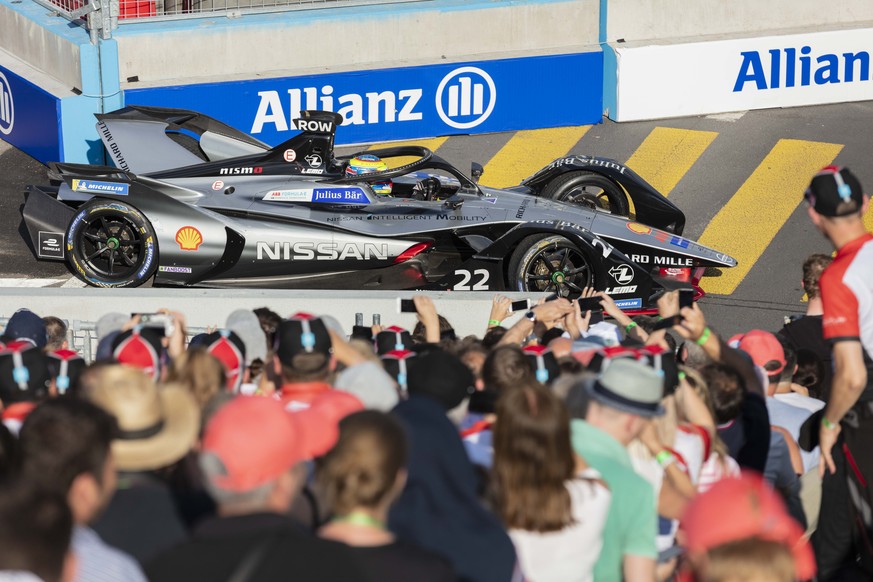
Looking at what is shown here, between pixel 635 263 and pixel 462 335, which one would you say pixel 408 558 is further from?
pixel 635 263

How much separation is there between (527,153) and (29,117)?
514cm

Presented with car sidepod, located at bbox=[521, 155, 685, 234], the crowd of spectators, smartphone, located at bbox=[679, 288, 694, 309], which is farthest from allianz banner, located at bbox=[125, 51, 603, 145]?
the crowd of spectators

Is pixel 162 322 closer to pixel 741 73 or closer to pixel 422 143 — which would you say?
pixel 422 143

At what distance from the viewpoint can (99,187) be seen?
984 cm

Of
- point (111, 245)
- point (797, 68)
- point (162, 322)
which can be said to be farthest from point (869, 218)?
point (162, 322)

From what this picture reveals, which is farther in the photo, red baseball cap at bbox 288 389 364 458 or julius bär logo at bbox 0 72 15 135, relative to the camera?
julius bär logo at bbox 0 72 15 135

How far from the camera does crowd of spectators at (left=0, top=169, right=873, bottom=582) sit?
3.17 m

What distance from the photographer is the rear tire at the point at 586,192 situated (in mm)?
10797

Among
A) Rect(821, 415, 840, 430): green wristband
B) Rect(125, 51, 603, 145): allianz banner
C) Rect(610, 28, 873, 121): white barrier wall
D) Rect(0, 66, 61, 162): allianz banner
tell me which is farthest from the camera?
Rect(610, 28, 873, 121): white barrier wall

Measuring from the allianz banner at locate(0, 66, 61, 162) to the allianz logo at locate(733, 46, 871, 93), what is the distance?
23.9 feet

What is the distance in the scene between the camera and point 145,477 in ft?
12.6

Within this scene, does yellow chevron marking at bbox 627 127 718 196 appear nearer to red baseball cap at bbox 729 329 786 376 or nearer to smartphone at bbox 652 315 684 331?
smartphone at bbox 652 315 684 331

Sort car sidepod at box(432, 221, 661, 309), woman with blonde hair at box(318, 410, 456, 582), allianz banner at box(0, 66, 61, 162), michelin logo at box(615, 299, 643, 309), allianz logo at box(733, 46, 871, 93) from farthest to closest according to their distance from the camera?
allianz logo at box(733, 46, 871, 93) → allianz banner at box(0, 66, 61, 162) → michelin logo at box(615, 299, 643, 309) → car sidepod at box(432, 221, 661, 309) → woman with blonde hair at box(318, 410, 456, 582)

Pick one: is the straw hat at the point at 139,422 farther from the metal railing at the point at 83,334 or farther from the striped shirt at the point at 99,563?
the metal railing at the point at 83,334
